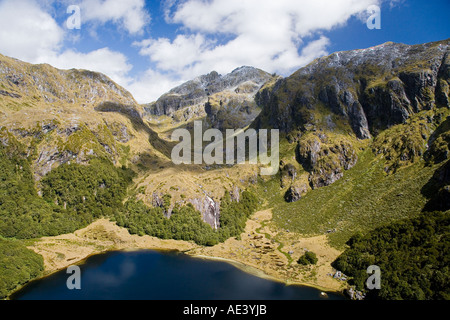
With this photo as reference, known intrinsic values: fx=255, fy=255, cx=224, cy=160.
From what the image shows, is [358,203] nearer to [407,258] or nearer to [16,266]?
[407,258]

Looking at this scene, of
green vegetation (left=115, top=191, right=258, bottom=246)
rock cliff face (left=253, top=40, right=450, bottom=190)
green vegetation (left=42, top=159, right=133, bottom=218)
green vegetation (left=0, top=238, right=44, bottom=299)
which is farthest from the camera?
rock cliff face (left=253, top=40, right=450, bottom=190)

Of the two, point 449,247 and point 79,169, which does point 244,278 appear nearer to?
point 449,247

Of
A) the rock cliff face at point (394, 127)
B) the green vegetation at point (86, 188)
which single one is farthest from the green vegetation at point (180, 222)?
the rock cliff face at point (394, 127)

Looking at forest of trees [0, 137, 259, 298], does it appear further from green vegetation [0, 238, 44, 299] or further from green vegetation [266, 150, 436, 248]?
green vegetation [266, 150, 436, 248]

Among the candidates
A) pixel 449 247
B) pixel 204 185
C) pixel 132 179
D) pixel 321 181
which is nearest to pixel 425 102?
pixel 321 181

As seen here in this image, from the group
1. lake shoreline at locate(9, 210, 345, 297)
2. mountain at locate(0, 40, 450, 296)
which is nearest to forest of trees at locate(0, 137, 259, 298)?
mountain at locate(0, 40, 450, 296)

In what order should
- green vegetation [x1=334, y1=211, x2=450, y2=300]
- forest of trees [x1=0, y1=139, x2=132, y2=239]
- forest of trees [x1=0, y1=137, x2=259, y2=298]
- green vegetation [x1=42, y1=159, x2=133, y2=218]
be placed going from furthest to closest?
green vegetation [x1=42, y1=159, x2=133, y2=218], forest of trees [x1=0, y1=137, x2=259, y2=298], forest of trees [x1=0, y1=139, x2=132, y2=239], green vegetation [x1=334, y1=211, x2=450, y2=300]
